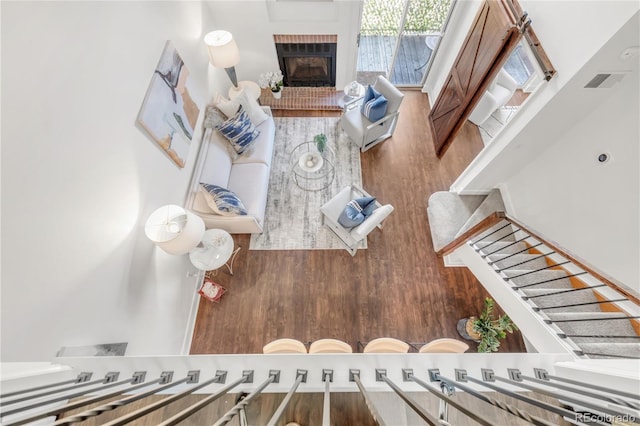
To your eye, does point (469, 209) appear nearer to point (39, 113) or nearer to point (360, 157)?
point (360, 157)

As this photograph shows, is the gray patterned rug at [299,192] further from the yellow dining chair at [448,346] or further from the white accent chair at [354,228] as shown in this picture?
the yellow dining chair at [448,346]

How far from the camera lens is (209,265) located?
287 centimetres

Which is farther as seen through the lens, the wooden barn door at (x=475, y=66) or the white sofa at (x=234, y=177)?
the white sofa at (x=234, y=177)

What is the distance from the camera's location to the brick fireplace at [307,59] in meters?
4.01

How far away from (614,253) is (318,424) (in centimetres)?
275

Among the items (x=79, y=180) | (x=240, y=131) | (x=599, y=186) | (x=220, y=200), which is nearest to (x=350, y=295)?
(x=220, y=200)

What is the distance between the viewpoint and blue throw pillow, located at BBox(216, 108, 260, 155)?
11.2 feet

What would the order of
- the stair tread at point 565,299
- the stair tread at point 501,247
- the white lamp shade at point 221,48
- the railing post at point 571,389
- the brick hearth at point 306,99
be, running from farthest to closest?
1. the brick hearth at point 306,99
2. the white lamp shade at point 221,48
3. the stair tread at point 501,247
4. the stair tread at point 565,299
5. the railing post at point 571,389

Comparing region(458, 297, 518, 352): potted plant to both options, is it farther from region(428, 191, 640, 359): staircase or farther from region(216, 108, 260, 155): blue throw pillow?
region(216, 108, 260, 155): blue throw pillow

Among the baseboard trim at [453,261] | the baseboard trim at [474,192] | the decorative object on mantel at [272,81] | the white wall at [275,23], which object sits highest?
the white wall at [275,23]

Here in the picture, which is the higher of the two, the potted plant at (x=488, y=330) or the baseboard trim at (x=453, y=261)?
the baseboard trim at (x=453, y=261)

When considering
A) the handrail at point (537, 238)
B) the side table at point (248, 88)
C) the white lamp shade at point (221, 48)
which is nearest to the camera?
the handrail at point (537, 238)

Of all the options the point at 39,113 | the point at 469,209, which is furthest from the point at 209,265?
the point at 469,209

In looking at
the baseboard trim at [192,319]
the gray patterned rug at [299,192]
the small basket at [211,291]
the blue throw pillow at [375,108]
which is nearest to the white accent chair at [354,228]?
the gray patterned rug at [299,192]
